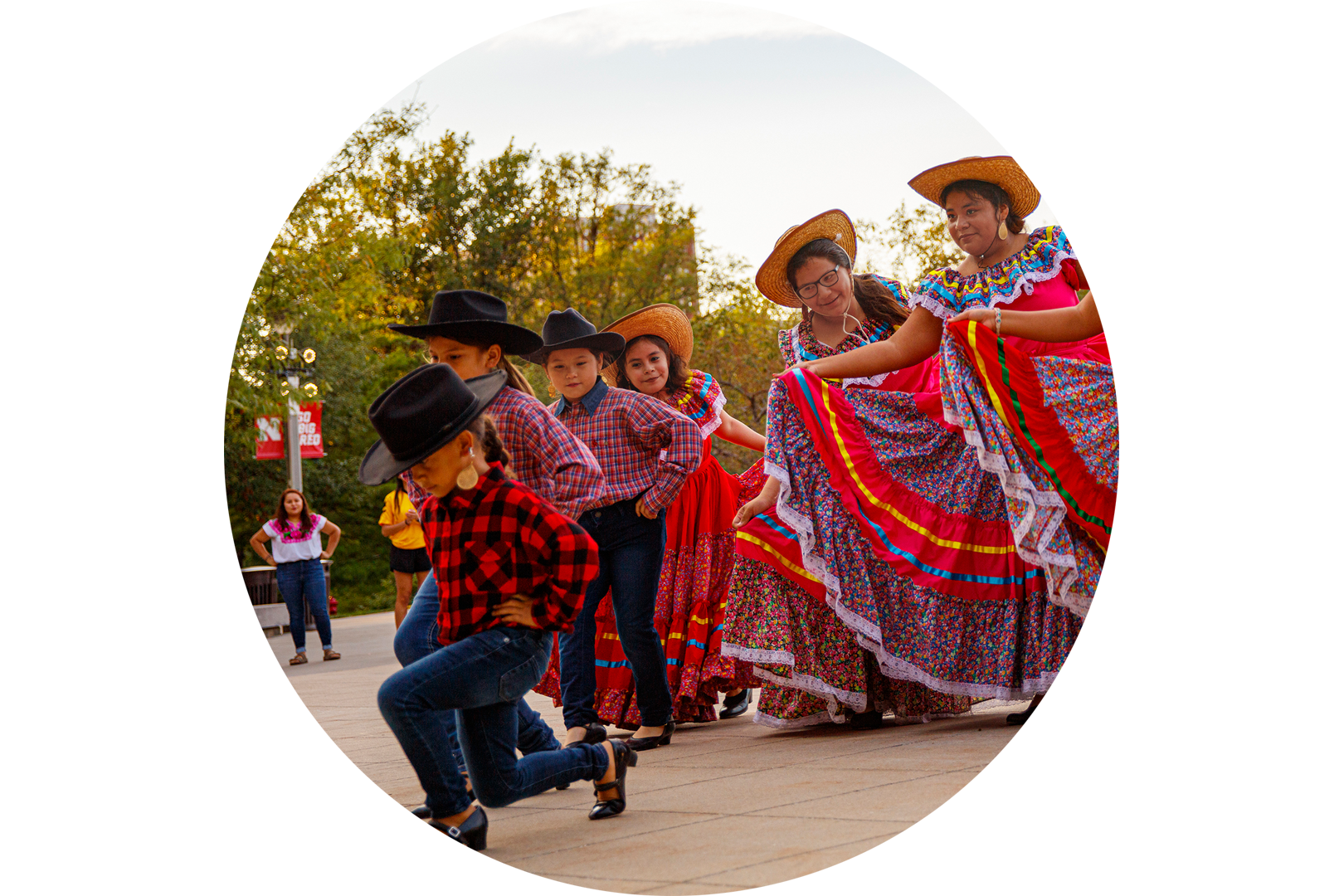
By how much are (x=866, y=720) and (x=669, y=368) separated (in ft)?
7.42

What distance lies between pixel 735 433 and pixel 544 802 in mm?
3063

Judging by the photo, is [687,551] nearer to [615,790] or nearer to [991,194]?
[991,194]

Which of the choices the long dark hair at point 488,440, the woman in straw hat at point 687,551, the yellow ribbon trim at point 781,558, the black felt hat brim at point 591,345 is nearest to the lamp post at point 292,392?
the woman in straw hat at point 687,551

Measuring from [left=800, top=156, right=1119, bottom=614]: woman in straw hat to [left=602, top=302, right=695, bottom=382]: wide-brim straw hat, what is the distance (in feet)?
4.88

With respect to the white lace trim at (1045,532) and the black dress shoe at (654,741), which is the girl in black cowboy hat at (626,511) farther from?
the white lace trim at (1045,532)

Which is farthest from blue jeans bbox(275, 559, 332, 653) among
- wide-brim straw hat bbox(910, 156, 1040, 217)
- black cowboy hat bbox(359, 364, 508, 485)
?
black cowboy hat bbox(359, 364, 508, 485)

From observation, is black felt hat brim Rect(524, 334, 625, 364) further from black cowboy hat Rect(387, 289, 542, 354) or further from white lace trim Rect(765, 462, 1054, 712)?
white lace trim Rect(765, 462, 1054, 712)

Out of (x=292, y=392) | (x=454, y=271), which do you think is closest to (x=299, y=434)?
(x=292, y=392)

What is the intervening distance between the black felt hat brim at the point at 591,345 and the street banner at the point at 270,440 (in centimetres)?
1453

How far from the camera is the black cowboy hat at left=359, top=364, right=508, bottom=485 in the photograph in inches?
143

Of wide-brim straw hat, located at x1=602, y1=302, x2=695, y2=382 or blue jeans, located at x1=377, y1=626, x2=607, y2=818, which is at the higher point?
wide-brim straw hat, located at x1=602, y1=302, x2=695, y2=382

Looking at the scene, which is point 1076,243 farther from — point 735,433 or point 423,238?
point 423,238

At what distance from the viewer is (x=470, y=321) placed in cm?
475

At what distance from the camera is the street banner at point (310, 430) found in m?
20.5
